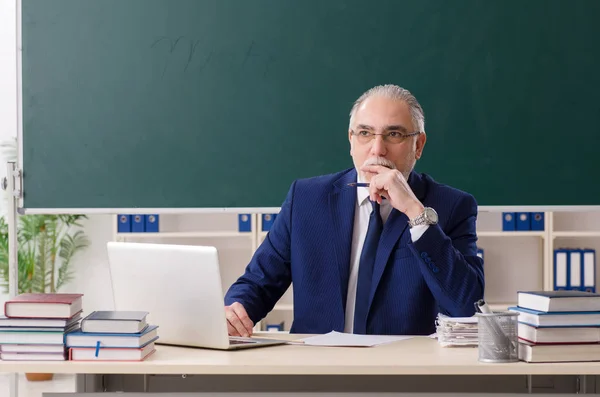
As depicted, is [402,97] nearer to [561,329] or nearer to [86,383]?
[561,329]

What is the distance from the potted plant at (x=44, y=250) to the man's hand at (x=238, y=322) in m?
3.56

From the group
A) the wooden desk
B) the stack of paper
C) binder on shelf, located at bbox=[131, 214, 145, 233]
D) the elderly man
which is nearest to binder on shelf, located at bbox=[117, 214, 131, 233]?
binder on shelf, located at bbox=[131, 214, 145, 233]

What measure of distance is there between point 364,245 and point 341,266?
98mm

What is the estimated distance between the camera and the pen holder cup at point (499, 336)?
1767 millimetres

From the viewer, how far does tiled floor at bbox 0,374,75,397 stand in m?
5.21

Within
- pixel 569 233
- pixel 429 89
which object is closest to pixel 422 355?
pixel 429 89

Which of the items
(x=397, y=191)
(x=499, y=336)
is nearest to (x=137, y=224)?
(x=397, y=191)

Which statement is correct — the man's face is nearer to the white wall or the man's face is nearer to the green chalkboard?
the green chalkboard

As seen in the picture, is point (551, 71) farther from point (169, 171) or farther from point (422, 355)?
point (422, 355)

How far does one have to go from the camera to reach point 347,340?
2082 mm

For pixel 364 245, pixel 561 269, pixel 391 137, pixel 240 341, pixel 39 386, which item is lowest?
pixel 39 386

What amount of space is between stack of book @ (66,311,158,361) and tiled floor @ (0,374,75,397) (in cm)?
360

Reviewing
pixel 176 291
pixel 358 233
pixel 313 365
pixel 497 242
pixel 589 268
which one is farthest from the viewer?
pixel 497 242

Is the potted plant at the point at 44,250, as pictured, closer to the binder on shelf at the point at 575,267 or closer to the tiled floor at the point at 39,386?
the tiled floor at the point at 39,386
